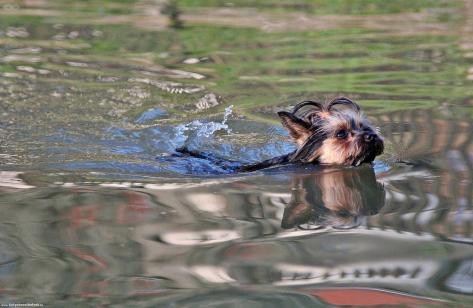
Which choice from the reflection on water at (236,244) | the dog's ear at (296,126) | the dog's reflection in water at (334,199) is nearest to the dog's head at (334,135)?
the dog's ear at (296,126)

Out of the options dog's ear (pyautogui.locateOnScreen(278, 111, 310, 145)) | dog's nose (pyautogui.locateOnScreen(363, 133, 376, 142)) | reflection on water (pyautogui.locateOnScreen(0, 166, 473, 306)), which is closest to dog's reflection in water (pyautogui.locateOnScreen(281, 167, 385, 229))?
reflection on water (pyautogui.locateOnScreen(0, 166, 473, 306))

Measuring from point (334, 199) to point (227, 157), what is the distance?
2.60 meters

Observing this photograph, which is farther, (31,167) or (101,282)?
(31,167)

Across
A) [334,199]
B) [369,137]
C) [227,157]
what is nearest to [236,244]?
[334,199]

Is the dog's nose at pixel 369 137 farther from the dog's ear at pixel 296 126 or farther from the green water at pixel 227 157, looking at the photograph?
the dog's ear at pixel 296 126

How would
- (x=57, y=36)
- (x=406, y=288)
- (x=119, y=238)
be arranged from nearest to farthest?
(x=406, y=288)
(x=119, y=238)
(x=57, y=36)

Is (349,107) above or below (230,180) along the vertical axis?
above

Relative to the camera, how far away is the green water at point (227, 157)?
524 centimetres

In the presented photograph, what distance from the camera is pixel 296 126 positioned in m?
8.46

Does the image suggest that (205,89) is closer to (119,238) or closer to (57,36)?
(57,36)

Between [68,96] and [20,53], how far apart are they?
2948 millimetres

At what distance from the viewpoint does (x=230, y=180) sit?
7.86 m

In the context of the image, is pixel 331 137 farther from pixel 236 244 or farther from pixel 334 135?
pixel 236 244

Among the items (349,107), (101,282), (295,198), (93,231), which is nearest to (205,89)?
(349,107)
